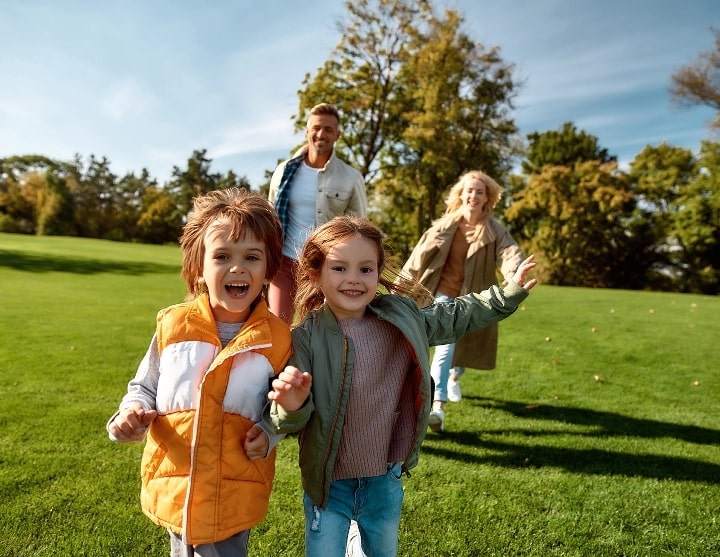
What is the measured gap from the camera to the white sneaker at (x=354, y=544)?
221cm

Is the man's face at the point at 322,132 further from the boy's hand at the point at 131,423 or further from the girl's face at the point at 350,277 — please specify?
the boy's hand at the point at 131,423

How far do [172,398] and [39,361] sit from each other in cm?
544

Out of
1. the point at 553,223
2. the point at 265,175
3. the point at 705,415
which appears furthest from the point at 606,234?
the point at 265,175

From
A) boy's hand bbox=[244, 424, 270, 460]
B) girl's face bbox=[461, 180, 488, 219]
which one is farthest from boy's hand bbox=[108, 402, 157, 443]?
girl's face bbox=[461, 180, 488, 219]

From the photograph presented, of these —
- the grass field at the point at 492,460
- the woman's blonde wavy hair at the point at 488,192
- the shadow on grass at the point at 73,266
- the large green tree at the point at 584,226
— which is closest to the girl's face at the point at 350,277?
the grass field at the point at 492,460

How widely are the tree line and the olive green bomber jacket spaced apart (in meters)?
23.4

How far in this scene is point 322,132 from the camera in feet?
13.7

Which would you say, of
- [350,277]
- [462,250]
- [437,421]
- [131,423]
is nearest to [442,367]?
[437,421]

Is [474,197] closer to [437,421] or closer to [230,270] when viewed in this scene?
[437,421]

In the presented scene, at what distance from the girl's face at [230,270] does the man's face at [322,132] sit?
2423 mm

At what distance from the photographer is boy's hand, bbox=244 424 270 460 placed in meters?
1.83

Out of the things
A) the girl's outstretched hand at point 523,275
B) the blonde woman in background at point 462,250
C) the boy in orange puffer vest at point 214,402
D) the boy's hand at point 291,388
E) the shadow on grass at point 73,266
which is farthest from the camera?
the shadow on grass at point 73,266

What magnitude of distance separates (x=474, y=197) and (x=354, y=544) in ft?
10.7

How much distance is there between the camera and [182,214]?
62.0 m
